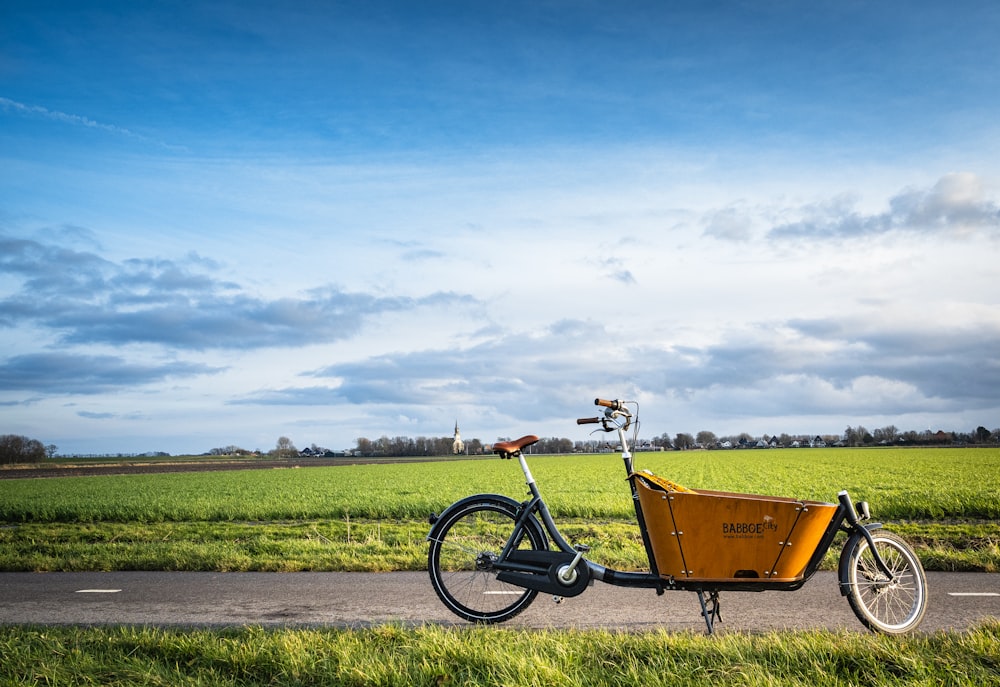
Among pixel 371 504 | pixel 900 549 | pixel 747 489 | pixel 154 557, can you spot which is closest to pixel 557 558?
pixel 900 549

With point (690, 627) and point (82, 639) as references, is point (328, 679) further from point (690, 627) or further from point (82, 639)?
point (690, 627)

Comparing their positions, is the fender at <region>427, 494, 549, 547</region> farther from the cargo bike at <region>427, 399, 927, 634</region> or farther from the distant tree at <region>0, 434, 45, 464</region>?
the distant tree at <region>0, 434, 45, 464</region>

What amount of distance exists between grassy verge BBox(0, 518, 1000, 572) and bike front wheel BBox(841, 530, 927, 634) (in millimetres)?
2879

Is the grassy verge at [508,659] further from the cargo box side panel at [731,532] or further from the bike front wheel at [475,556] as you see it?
the bike front wheel at [475,556]

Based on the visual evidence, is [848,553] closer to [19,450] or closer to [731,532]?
[731,532]

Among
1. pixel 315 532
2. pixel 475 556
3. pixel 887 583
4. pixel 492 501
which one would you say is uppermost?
pixel 492 501

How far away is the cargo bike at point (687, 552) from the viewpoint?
533cm

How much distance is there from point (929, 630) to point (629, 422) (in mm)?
2766

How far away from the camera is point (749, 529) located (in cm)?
533

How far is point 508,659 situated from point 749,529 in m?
2.06

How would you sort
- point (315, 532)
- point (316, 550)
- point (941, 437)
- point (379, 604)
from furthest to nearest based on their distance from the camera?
point (941, 437)
point (315, 532)
point (316, 550)
point (379, 604)

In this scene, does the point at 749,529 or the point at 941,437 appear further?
the point at 941,437

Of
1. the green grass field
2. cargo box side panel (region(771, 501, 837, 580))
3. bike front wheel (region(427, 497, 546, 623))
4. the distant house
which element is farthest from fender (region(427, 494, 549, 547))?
the distant house

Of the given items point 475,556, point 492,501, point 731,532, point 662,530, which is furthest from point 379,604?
point 731,532
